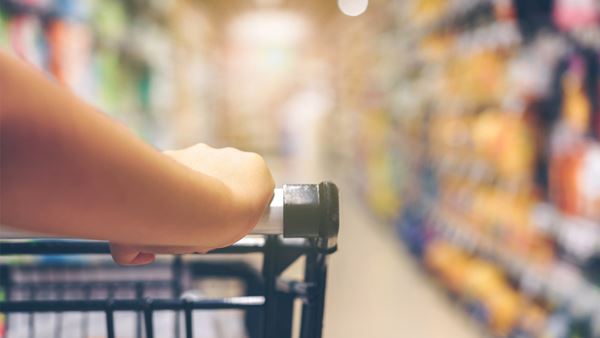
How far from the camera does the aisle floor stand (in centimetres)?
318

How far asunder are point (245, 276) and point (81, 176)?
88cm

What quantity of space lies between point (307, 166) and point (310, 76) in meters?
4.31

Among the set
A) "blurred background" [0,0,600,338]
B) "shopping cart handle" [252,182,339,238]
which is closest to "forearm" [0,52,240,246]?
"shopping cart handle" [252,182,339,238]

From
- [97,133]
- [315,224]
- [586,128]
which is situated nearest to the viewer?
[97,133]

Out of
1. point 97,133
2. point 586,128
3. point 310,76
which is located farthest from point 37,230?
point 310,76

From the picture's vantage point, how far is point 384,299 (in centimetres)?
370

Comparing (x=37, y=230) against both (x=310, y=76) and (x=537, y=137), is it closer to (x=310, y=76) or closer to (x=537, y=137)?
(x=537, y=137)

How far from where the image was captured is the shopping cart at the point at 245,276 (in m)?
0.60

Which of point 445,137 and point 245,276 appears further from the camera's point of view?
point 445,137

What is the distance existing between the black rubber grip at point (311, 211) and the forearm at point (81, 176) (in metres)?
0.12

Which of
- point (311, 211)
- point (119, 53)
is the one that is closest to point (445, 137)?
point (119, 53)

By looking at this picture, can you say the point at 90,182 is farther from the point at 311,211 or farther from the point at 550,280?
the point at 550,280

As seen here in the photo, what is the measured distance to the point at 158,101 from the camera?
5.08 meters

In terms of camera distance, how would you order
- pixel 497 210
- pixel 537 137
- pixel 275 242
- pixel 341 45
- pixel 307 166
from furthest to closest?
pixel 307 166 < pixel 341 45 < pixel 497 210 < pixel 537 137 < pixel 275 242
